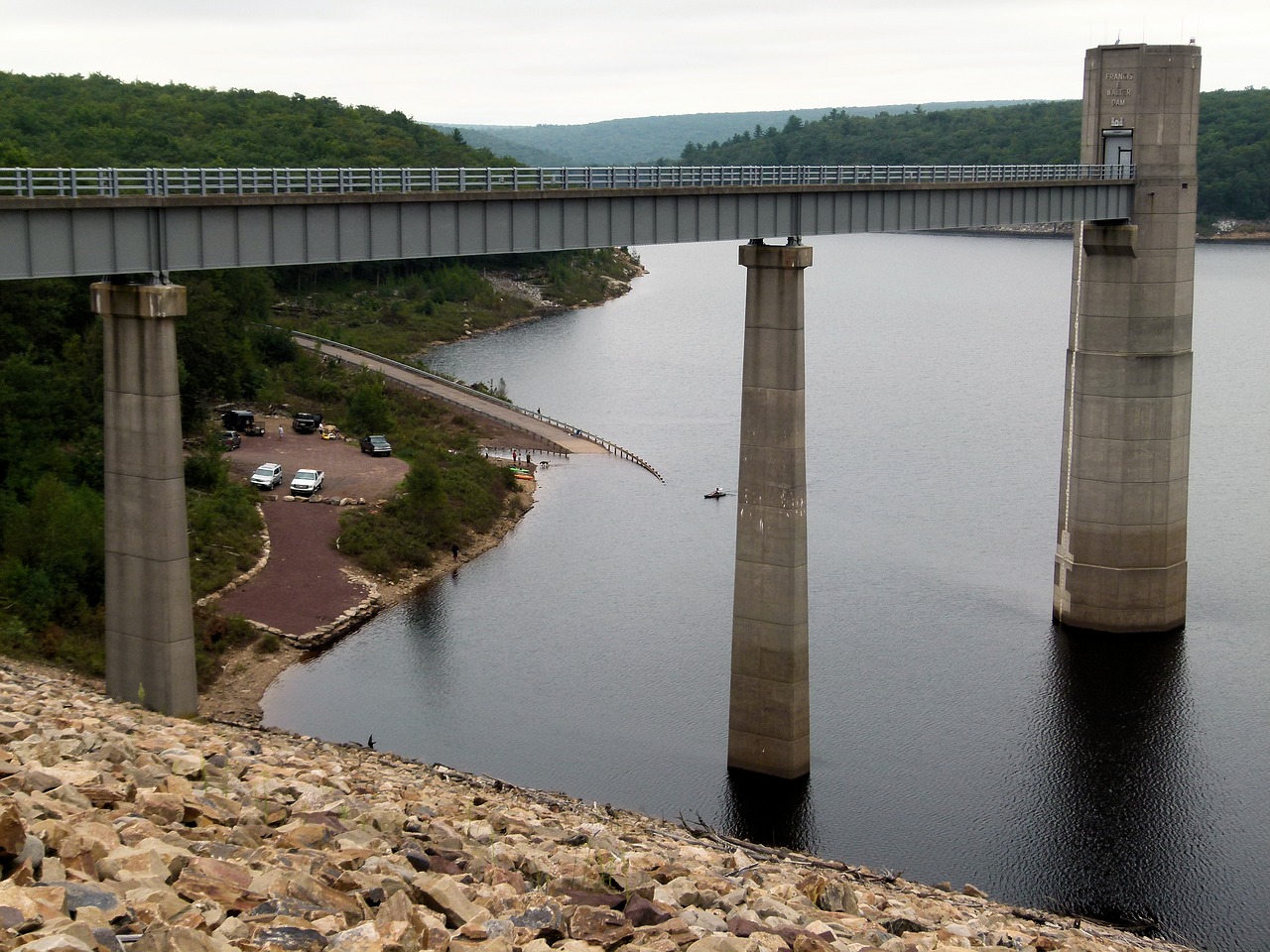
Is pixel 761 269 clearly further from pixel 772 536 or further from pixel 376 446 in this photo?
pixel 376 446

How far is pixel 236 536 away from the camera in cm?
5659

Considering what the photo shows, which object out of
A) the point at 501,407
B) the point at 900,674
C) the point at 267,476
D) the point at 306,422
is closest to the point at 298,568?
the point at 267,476

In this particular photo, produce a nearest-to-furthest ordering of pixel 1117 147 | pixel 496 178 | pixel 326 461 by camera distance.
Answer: pixel 496 178 < pixel 1117 147 < pixel 326 461

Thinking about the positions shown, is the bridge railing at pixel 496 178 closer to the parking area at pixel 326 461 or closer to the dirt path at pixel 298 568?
the dirt path at pixel 298 568

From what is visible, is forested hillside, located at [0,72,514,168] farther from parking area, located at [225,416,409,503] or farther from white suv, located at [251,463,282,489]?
white suv, located at [251,463,282,489]

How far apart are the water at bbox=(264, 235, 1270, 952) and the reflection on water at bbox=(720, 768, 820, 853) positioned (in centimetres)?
10

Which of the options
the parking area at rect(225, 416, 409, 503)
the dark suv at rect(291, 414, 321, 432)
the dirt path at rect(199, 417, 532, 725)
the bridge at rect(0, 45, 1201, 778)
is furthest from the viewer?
the dark suv at rect(291, 414, 321, 432)

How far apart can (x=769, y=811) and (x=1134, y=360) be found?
22.0 metres

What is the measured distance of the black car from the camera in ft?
241

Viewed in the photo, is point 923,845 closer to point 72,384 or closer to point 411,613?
point 411,613

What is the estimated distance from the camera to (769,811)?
37.9 meters

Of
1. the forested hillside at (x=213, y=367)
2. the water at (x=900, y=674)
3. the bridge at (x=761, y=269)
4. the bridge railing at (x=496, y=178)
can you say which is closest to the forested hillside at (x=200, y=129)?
the forested hillside at (x=213, y=367)

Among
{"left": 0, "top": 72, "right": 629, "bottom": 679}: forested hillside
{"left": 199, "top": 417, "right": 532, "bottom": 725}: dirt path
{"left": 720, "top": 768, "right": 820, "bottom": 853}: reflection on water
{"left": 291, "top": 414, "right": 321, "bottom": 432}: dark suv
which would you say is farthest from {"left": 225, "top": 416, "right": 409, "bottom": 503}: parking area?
{"left": 720, "top": 768, "right": 820, "bottom": 853}: reflection on water

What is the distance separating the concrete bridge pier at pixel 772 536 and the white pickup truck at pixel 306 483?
28.8 metres
